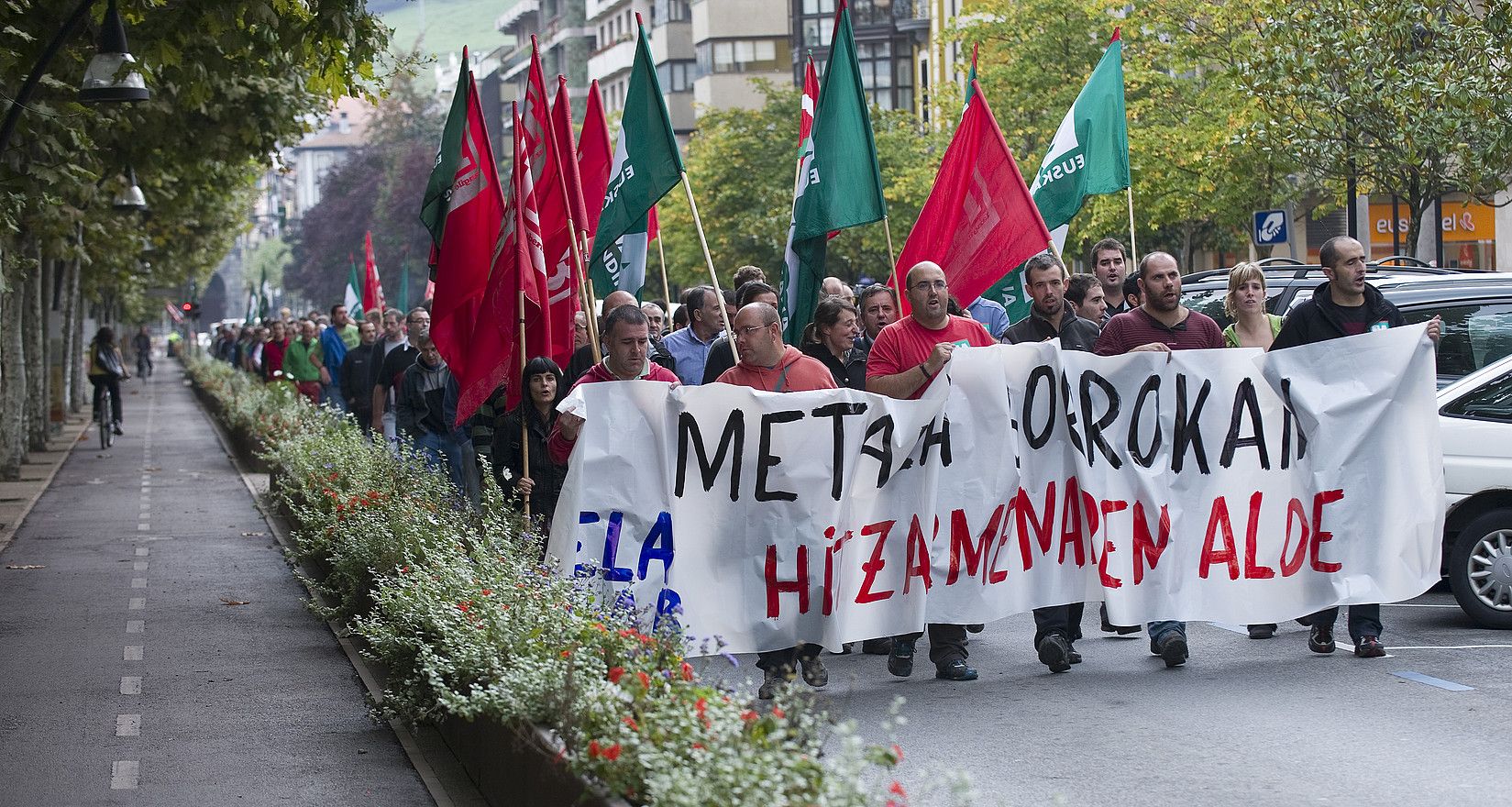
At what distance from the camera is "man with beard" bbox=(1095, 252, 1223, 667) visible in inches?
377

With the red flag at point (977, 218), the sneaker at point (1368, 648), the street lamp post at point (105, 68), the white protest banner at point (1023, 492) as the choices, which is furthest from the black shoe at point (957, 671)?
the street lamp post at point (105, 68)

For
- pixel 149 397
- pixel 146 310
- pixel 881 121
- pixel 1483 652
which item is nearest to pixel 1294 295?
pixel 1483 652

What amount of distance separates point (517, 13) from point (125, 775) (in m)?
116

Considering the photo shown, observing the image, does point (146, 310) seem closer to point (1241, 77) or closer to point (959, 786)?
point (1241, 77)

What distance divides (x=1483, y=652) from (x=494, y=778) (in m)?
4.93

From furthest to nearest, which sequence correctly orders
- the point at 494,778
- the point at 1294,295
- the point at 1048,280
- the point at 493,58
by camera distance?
the point at 493,58, the point at 1294,295, the point at 1048,280, the point at 494,778

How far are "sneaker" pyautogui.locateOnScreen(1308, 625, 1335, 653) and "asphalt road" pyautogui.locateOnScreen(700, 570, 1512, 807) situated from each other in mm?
80

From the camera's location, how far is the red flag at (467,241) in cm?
1136

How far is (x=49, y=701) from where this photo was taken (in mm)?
9570

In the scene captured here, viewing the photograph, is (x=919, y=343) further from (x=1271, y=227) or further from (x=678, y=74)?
(x=678, y=74)

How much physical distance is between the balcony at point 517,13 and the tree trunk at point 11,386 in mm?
91364

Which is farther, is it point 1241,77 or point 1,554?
point 1241,77

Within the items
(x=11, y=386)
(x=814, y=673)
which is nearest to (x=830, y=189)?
(x=814, y=673)

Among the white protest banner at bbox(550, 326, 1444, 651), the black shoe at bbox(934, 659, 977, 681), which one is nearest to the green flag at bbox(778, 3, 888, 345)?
the white protest banner at bbox(550, 326, 1444, 651)
